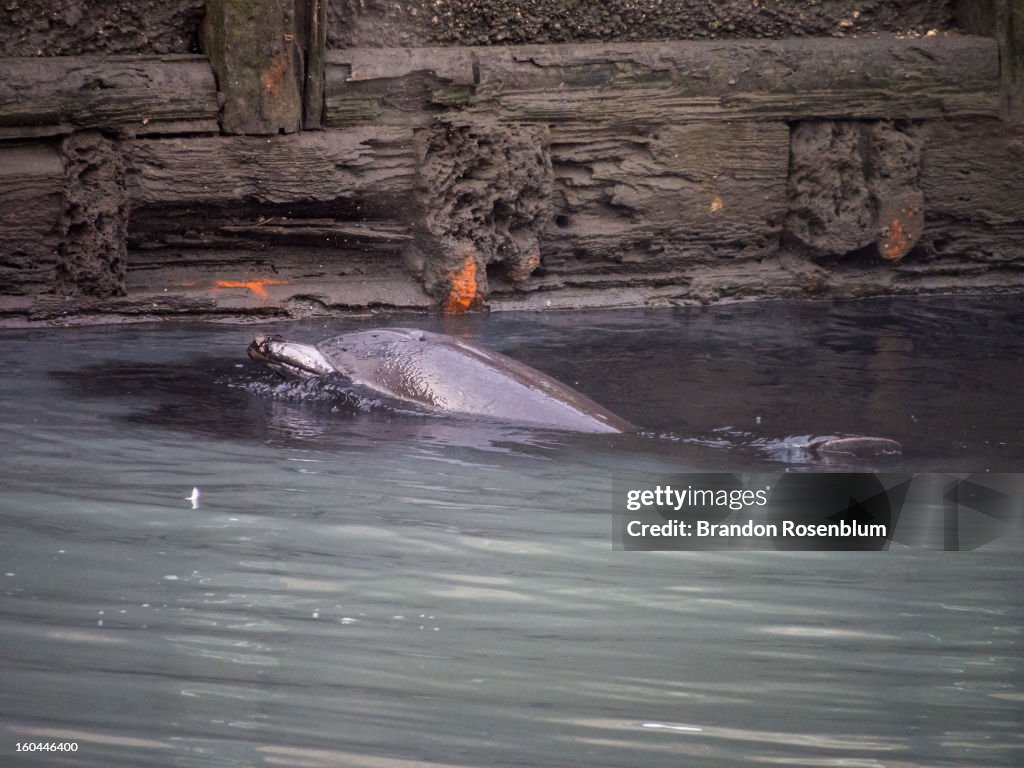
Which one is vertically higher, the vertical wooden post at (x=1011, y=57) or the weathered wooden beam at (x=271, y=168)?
the vertical wooden post at (x=1011, y=57)

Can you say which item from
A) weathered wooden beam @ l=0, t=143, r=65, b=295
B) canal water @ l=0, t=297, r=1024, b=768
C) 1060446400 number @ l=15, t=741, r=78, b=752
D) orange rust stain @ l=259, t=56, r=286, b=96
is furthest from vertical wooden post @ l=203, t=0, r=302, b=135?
1060446400 number @ l=15, t=741, r=78, b=752

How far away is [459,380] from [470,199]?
2.82 metres

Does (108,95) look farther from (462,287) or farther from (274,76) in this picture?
(462,287)

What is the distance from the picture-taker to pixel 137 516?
346 cm

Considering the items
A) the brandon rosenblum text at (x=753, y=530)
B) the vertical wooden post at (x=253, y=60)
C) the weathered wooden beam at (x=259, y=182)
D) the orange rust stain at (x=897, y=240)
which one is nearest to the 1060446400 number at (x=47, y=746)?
the brandon rosenblum text at (x=753, y=530)

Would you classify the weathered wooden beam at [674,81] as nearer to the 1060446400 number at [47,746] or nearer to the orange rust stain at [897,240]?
the orange rust stain at [897,240]

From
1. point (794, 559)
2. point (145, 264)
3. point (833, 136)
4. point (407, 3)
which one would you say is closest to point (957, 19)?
point (833, 136)

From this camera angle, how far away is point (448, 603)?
9.43 ft

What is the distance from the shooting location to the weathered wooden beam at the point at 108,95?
672 cm

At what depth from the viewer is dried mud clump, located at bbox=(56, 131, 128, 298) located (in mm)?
6895

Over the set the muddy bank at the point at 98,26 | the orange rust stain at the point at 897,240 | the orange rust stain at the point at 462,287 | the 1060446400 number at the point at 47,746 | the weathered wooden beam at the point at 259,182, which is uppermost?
the muddy bank at the point at 98,26

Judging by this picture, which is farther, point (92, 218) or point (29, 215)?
point (92, 218)

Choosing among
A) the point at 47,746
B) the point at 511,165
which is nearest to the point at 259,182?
the point at 511,165

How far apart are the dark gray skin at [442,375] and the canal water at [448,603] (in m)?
0.13
